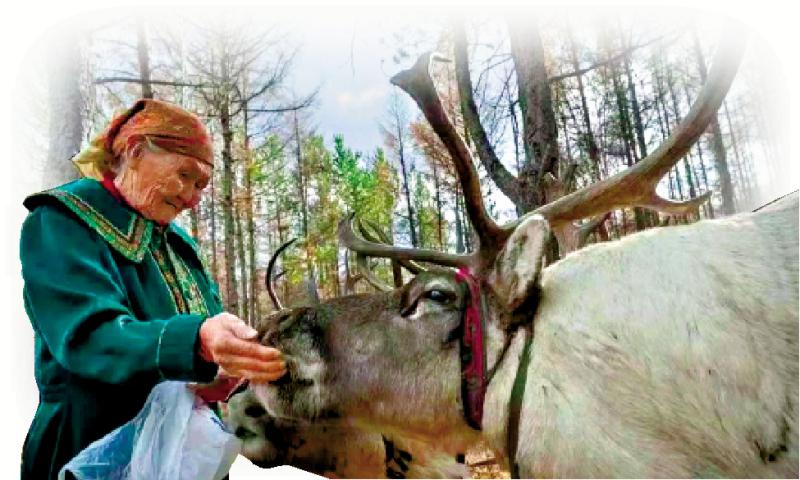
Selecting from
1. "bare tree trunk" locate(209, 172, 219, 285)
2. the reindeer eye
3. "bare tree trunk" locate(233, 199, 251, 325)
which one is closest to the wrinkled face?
the reindeer eye

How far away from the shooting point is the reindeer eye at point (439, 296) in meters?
1.41

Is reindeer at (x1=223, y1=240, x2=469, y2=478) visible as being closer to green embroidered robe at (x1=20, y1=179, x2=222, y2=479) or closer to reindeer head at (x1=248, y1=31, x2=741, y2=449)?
reindeer head at (x1=248, y1=31, x2=741, y2=449)

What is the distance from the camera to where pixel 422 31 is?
1.98 m

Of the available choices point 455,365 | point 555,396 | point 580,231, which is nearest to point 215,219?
point 580,231

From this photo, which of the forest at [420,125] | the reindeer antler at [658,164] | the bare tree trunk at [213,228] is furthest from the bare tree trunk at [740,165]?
the bare tree trunk at [213,228]

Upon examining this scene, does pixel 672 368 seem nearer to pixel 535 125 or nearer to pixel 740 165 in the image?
pixel 740 165

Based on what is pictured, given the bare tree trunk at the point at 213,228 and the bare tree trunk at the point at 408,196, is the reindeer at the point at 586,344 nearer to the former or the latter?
the bare tree trunk at the point at 213,228

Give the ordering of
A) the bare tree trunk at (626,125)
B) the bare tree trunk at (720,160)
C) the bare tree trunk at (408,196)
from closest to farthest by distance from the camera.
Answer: the bare tree trunk at (720,160), the bare tree trunk at (626,125), the bare tree trunk at (408,196)

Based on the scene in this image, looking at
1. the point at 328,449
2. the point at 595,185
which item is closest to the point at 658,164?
the point at 595,185

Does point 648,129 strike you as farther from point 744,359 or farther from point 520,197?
point 744,359

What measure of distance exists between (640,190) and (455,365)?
0.62 metres

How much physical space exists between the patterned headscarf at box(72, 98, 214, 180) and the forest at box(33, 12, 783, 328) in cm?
52

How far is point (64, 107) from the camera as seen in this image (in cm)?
210

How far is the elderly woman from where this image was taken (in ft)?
3.68
